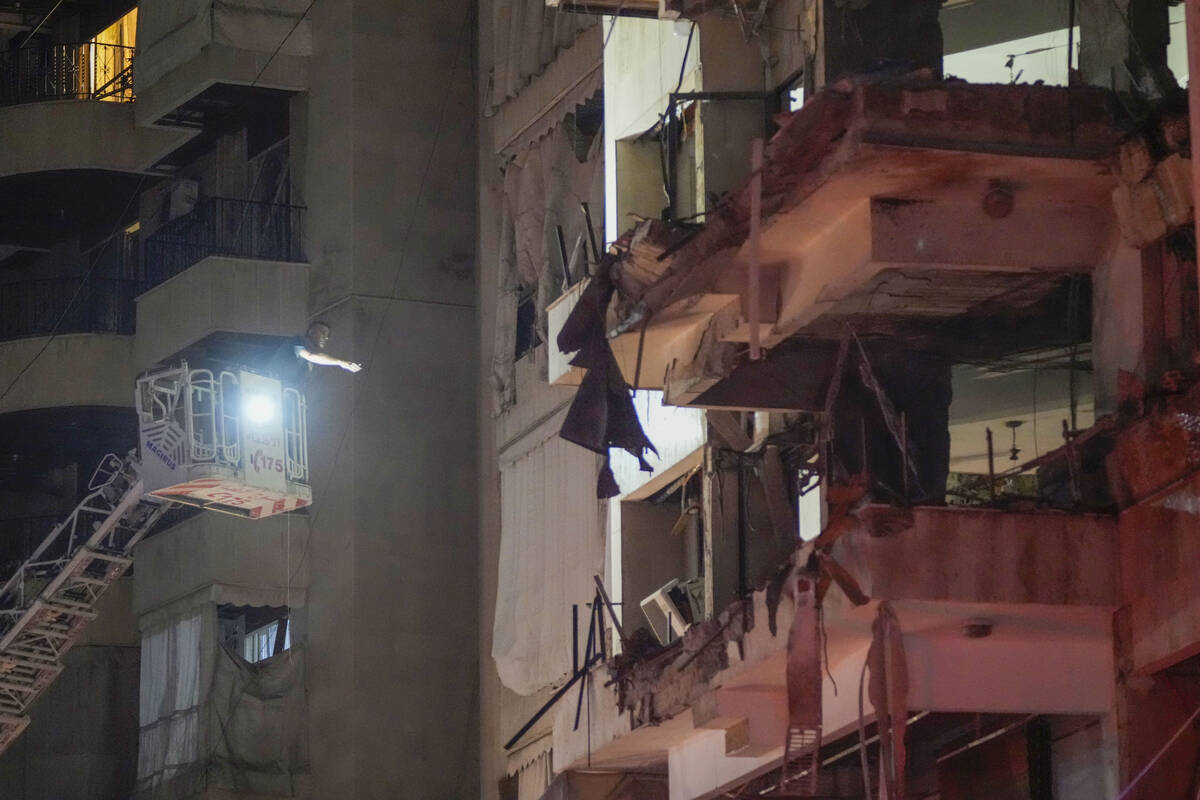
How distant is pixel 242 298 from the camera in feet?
102

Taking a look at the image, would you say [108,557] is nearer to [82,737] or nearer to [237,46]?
[82,737]

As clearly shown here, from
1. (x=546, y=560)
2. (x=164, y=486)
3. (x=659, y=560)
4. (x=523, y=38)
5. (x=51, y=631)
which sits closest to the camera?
(x=659, y=560)

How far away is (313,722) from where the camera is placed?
95.6 ft

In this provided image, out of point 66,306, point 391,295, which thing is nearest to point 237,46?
point 391,295

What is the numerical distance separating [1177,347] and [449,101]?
67.9 ft

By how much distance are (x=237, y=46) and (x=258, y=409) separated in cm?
538

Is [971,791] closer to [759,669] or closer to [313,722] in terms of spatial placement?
[759,669]

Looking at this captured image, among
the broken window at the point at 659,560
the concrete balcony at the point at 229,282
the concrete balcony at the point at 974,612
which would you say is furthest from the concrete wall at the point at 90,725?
the concrete balcony at the point at 974,612

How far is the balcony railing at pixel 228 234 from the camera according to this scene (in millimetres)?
31578

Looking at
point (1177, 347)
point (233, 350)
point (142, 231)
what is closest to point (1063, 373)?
point (1177, 347)

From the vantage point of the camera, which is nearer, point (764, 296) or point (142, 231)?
point (764, 296)

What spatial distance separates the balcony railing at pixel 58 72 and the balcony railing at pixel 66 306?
3004 millimetres

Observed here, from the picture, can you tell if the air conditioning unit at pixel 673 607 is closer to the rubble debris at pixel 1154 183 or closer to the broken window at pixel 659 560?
the broken window at pixel 659 560

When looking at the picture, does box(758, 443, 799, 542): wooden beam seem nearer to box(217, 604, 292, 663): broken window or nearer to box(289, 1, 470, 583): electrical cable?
box(289, 1, 470, 583): electrical cable
